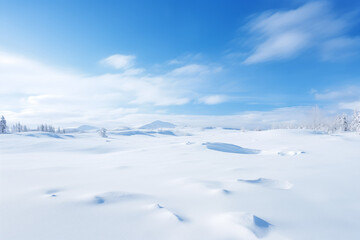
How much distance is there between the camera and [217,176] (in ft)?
19.9

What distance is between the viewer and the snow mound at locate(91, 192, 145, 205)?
3740 millimetres

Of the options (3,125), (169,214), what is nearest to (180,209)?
(169,214)

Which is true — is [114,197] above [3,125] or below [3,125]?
below

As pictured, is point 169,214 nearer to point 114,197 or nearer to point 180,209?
point 180,209

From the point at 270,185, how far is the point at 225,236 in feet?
9.60

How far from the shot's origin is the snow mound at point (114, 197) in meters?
3.74

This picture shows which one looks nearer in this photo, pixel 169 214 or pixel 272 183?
pixel 169 214

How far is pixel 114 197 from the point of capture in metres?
3.92

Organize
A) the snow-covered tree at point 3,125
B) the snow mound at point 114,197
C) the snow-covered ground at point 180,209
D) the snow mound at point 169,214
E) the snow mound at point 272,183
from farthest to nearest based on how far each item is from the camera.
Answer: the snow-covered tree at point 3,125 → the snow mound at point 272,183 → the snow mound at point 114,197 → the snow mound at point 169,214 → the snow-covered ground at point 180,209

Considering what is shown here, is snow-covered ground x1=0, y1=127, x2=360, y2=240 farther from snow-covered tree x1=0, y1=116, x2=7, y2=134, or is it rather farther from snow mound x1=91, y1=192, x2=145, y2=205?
snow-covered tree x1=0, y1=116, x2=7, y2=134

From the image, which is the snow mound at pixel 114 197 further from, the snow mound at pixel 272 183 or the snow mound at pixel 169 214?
the snow mound at pixel 272 183

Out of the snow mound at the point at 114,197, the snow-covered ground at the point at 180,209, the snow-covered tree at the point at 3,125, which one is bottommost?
the snow-covered ground at the point at 180,209

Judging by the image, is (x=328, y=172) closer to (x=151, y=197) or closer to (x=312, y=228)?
(x=312, y=228)

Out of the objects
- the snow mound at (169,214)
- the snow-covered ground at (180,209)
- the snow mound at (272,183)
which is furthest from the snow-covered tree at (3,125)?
the snow mound at (272,183)
